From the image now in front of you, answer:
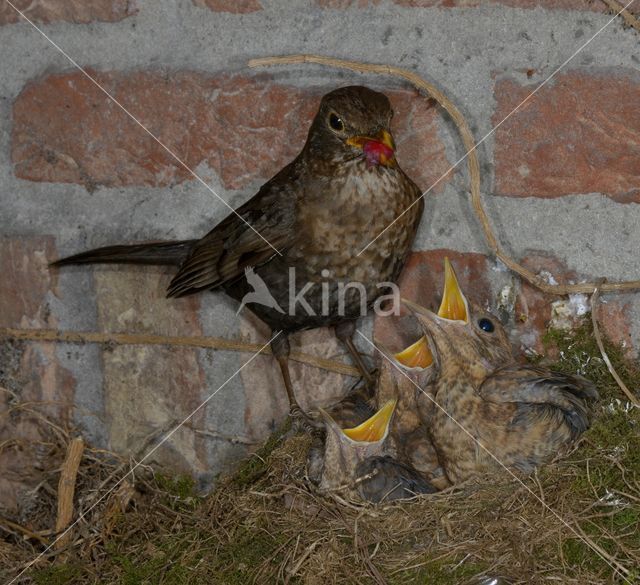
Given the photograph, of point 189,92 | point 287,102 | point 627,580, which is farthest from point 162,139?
point 627,580

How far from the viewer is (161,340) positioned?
212cm

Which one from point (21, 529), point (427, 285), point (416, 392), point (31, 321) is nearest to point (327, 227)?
point (427, 285)

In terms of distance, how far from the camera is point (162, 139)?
204 centimetres

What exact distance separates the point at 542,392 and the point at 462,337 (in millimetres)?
196

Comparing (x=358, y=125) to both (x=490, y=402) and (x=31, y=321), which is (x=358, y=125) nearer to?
(x=490, y=402)

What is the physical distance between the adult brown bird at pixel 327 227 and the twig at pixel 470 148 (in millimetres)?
75

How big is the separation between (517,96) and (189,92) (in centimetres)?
68

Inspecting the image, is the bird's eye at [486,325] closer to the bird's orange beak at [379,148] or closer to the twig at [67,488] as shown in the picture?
the bird's orange beak at [379,148]

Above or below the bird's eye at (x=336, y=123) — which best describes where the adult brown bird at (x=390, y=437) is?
below

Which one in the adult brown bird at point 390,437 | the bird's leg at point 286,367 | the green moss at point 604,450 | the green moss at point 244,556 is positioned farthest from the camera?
the bird's leg at point 286,367

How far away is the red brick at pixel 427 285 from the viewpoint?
1966 mm

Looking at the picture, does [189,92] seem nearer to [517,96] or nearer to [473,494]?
[517,96]

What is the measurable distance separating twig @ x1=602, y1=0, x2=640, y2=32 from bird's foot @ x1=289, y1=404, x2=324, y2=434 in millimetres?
1000

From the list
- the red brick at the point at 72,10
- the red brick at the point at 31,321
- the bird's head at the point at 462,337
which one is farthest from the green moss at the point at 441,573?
the red brick at the point at 72,10
